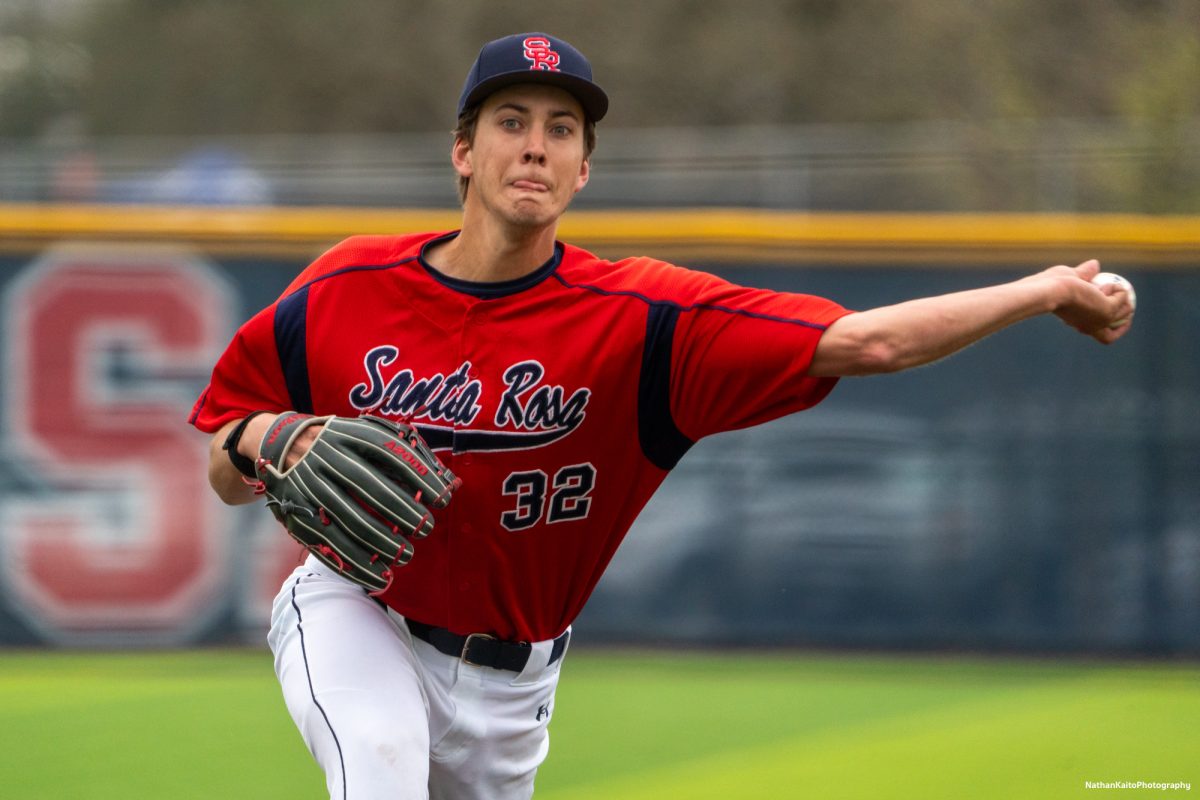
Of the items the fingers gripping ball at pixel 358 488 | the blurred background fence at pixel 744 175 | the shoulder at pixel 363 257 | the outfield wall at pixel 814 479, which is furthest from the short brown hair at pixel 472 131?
the blurred background fence at pixel 744 175

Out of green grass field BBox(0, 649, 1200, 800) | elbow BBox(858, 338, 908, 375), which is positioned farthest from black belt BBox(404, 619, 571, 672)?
green grass field BBox(0, 649, 1200, 800)

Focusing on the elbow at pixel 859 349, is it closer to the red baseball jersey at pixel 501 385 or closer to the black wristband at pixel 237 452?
the red baseball jersey at pixel 501 385

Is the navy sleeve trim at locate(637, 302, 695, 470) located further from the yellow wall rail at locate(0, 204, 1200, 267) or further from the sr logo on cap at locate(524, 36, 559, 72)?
the yellow wall rail at locate(0, 204, 1200, 267)

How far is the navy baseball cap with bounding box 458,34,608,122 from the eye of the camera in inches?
126

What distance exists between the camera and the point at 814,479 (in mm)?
7602

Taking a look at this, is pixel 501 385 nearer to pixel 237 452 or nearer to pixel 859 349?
pixel 237 452

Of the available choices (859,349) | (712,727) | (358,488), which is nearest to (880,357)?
(859,349)

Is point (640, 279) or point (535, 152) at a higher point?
point (535, 152)

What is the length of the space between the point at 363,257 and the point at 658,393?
2.29 ft

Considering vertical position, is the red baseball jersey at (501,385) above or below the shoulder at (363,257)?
below

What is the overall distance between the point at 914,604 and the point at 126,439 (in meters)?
3.85

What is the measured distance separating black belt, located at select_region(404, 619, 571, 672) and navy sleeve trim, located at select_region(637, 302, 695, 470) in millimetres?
497

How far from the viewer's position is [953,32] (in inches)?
650

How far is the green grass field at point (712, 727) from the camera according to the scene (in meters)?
5.29
